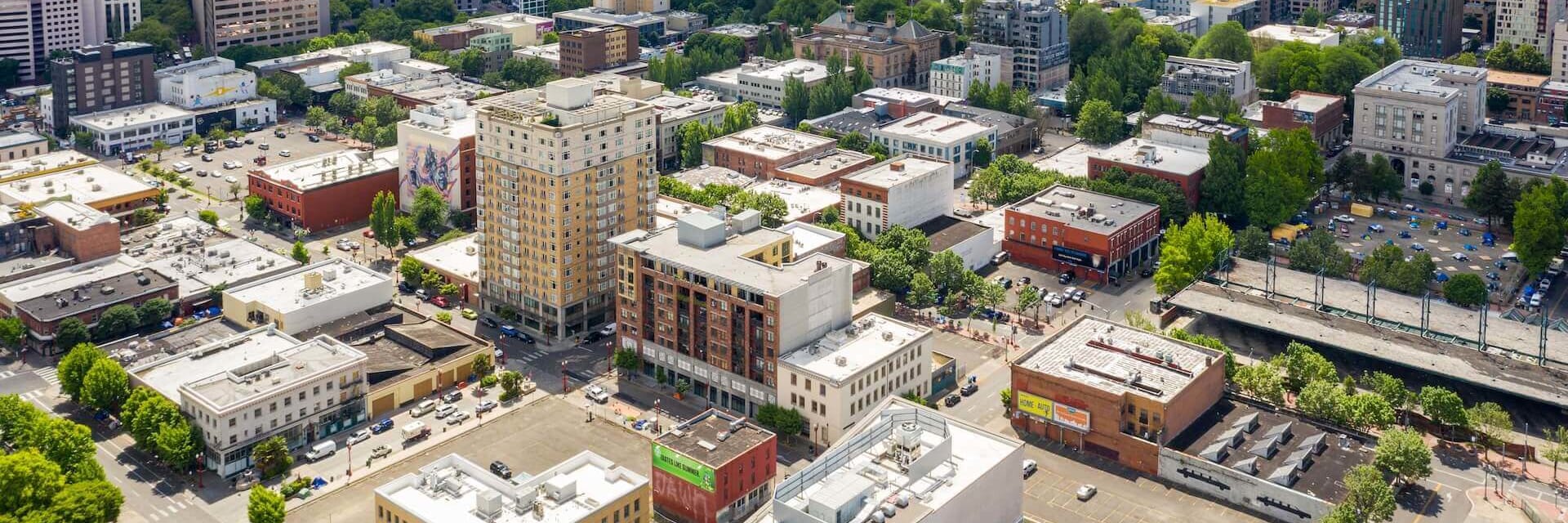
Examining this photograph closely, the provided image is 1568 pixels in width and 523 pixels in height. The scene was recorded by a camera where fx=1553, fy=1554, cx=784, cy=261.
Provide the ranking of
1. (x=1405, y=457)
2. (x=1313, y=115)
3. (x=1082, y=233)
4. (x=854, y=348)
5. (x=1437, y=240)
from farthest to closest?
(x=1313, y=115)
(x=1437, y=240)
(x=1082, y=233)
(x=854, y=348)
(x=1405, y=457)

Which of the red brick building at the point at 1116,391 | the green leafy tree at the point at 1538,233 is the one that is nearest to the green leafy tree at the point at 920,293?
the red brick building at the point at 1116,391

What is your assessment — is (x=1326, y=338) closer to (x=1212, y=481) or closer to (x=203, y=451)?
(x=1212, y=481)

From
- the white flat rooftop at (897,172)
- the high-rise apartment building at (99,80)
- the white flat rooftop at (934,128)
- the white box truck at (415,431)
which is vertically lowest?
the white box truck at (415,431)

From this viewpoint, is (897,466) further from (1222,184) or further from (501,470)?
(1222,184)

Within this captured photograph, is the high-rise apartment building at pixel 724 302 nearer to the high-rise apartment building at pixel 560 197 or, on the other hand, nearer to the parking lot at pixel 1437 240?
the high-rise apartment building at pixel 560 197

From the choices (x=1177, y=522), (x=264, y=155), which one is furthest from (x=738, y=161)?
(x=1177, y=522)

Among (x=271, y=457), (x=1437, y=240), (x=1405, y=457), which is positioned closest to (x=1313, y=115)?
(x=1437, y=240)
